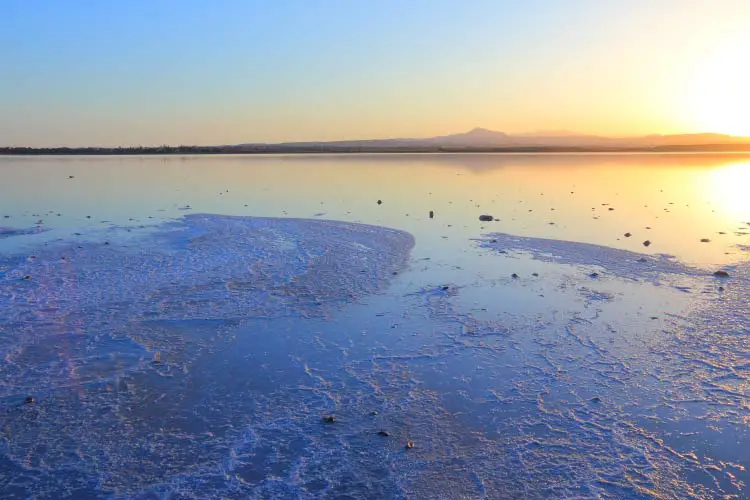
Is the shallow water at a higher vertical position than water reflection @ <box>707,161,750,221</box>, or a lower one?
higher

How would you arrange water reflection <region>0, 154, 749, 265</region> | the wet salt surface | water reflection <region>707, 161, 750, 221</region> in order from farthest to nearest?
water reflection <region>707, 161, 750, 221</region>, water reflection <region>0, 154, 749, 265</region>, the wet salt surface

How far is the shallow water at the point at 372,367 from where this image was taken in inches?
169

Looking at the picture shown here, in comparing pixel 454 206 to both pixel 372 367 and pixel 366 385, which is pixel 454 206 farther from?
pixel 366 385

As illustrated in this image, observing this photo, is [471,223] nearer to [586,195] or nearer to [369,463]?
[586,195]

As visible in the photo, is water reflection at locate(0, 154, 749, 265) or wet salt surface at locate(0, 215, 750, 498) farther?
water reflection at locate(0, 154, 749, 265)

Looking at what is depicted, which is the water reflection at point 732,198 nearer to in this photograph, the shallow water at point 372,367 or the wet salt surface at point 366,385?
the shallow water at point 372,367

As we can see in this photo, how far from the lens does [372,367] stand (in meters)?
6.21

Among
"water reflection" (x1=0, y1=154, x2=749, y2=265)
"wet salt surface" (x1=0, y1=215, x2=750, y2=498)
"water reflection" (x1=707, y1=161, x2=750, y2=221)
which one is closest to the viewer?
"wet salt surface" (x1=0, y1=215, x2=750, y2=498)

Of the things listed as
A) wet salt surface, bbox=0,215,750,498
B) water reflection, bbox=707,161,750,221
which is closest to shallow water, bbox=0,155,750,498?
wet salt surface, bbox=0,215,750,498

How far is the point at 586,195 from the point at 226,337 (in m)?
22.0

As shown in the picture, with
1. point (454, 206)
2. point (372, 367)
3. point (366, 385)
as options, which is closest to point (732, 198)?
point (454, 206)

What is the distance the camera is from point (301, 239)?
14.2 meters

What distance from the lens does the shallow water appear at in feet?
14.0

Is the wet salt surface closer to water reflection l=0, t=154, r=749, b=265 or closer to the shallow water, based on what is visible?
the shallow water
